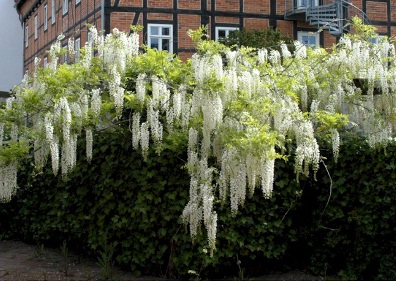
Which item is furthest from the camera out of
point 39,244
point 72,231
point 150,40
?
point 150,40

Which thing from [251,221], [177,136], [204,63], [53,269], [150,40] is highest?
[150,40]

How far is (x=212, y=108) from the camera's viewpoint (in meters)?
4.99

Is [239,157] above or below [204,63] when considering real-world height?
below

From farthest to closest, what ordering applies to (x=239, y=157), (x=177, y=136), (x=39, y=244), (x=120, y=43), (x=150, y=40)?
(x=150, y=40) → (x=39, y=244) → (x=120, y=43) → (x=177, y=136) → (x=239, y=157)

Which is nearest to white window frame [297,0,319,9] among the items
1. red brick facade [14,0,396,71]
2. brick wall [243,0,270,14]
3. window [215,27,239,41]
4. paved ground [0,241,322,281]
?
red brick facade [14,0,396,71]

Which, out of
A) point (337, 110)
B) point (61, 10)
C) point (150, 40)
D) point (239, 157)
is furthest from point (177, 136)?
point (61, 10)

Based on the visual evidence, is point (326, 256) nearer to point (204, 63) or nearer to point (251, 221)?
point (251, 221)

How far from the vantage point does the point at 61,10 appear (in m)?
19.9

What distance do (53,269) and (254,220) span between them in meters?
2.01

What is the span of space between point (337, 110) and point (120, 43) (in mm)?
2057

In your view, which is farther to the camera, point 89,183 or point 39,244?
point 39,244

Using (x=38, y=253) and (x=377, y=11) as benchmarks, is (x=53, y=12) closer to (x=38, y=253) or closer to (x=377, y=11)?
(x=377, y=11)

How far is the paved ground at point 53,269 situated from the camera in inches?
229

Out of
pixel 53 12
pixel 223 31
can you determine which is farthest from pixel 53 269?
pixel 53 12
